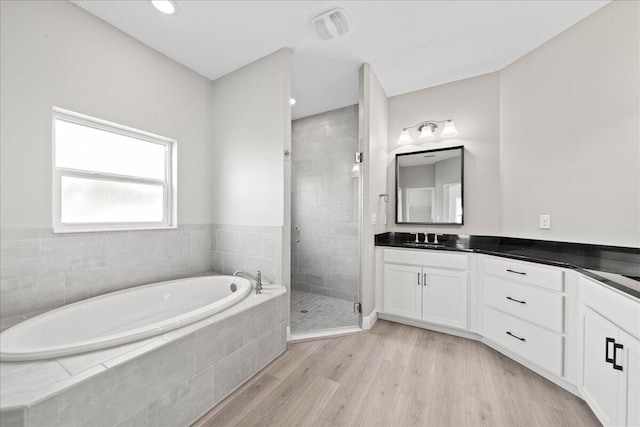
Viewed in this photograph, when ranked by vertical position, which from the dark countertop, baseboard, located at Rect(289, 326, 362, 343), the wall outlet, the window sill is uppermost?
the wall outlet

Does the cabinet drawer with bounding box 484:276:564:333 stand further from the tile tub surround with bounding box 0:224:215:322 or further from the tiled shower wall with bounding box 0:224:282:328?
the tile tub surround with bounding box 0:224:215:322

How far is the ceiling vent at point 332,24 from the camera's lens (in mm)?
1787

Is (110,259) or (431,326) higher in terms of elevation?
(110,259)

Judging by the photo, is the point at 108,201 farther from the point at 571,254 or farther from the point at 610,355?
the point at 571,254

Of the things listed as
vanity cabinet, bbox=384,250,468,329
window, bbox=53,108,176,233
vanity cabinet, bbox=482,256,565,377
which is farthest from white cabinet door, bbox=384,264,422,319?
window, bbox=53,108,176,233

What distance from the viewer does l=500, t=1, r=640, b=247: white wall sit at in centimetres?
162

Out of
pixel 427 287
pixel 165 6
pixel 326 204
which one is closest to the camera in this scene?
pixel 165 6

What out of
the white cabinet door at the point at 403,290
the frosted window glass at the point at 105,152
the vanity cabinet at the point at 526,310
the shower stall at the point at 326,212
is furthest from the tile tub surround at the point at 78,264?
the vanity cabinet at the point at 526,310

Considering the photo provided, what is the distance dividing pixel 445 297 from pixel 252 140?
240 cm

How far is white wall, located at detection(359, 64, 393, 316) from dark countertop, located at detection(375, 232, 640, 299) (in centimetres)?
25

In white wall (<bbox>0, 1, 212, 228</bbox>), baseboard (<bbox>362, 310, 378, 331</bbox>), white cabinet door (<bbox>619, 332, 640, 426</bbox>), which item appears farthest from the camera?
baseboard (<bbox>362, 310, 378, 331</bbox>)

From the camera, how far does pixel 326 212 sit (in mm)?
3395

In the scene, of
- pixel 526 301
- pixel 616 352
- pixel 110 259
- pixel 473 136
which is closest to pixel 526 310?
pixel 526 301

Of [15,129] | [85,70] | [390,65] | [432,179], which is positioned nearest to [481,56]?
[390,65]
